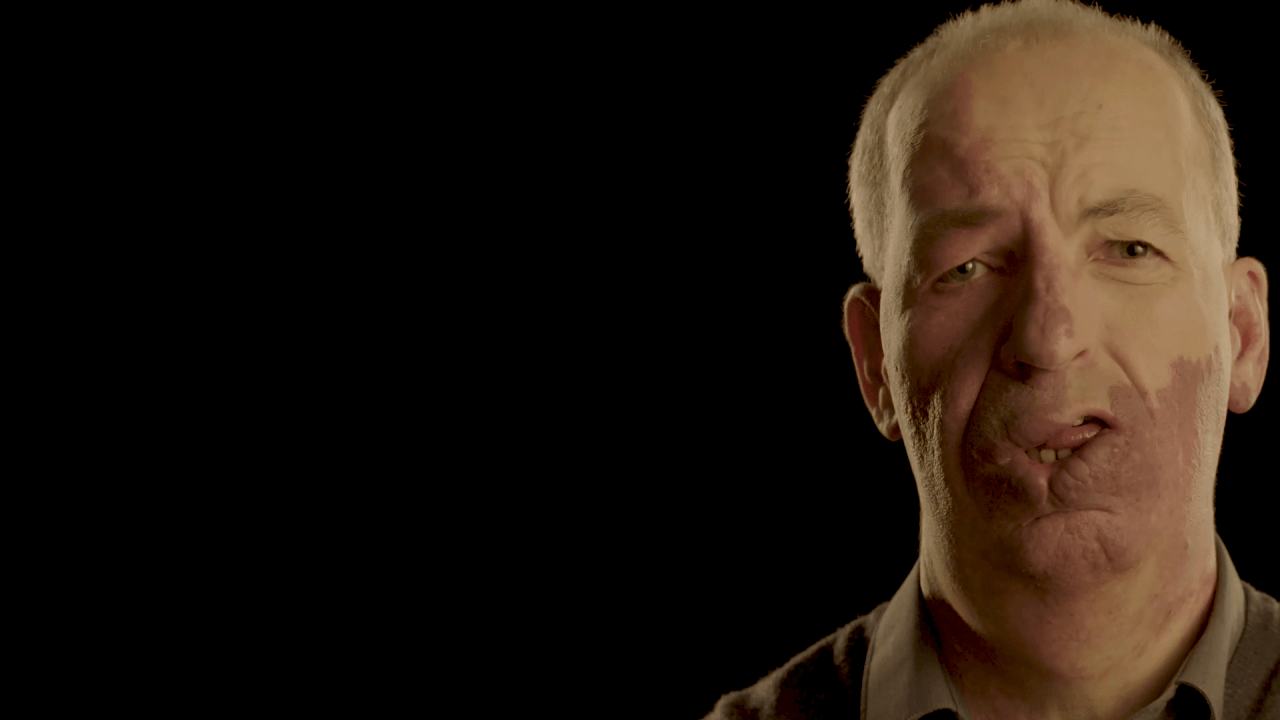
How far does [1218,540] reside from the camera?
204cm

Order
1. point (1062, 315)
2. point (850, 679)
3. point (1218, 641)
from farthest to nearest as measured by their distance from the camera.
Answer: point (850, 679), point (1218, 641), point (1062, 315)

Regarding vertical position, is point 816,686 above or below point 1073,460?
below

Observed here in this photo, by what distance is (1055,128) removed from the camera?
1878 mm

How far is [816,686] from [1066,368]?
2.28ft

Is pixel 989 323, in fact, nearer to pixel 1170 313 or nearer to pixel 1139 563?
pixel 1170 313

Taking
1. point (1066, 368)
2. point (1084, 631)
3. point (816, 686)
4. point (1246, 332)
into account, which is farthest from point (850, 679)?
point (1246, 332)

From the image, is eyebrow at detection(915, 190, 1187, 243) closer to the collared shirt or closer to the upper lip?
the upper lip

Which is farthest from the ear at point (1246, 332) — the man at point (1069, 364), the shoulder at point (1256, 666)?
the shoulder at point (1256, 666)

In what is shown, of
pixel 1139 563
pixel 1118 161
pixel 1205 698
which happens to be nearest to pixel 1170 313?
pixel 1118 161

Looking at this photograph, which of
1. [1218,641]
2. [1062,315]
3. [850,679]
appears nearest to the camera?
[1062,315]

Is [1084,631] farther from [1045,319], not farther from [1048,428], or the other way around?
[1045,319]

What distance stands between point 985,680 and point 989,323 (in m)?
0.52

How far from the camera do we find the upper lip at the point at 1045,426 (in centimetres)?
180

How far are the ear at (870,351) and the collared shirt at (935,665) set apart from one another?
24 centimetres
